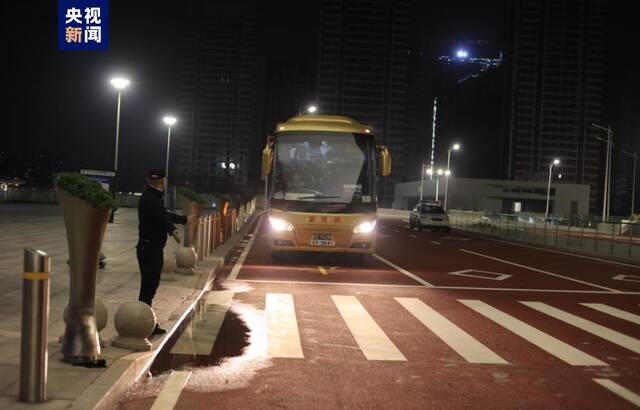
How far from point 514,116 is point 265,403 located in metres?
150

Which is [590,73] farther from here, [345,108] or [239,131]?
[239,131]

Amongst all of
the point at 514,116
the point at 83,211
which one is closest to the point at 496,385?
the point at 83,211

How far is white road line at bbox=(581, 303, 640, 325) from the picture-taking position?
33.9ft

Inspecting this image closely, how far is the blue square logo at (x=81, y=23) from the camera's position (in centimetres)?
1547

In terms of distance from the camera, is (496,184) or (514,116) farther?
(514,116)

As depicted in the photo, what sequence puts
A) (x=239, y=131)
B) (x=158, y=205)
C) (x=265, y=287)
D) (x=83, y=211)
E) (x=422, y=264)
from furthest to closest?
(x=239, y=131)
(x=422, y=264)
(x=265, y=287)
(x=158, y=205)
(x=83, y=211)

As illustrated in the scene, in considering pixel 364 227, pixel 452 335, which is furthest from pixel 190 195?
pixel 452 335

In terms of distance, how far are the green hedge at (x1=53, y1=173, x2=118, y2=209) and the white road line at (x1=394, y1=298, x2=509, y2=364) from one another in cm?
413

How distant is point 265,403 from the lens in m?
5.27

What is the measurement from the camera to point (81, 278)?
18.5ft

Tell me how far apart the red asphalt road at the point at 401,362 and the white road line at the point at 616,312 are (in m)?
0.24

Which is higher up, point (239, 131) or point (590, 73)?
point (590, 73)

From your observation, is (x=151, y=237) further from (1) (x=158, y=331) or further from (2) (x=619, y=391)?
(2) (x=619, y=391)

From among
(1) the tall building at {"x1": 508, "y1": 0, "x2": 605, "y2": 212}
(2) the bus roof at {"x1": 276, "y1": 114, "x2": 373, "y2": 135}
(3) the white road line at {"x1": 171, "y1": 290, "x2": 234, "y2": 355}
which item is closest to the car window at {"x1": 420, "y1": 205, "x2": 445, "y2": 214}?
(2) the bus roof at {"x1": 276, "y1": 114, "x2": 373, "y2": 135}
